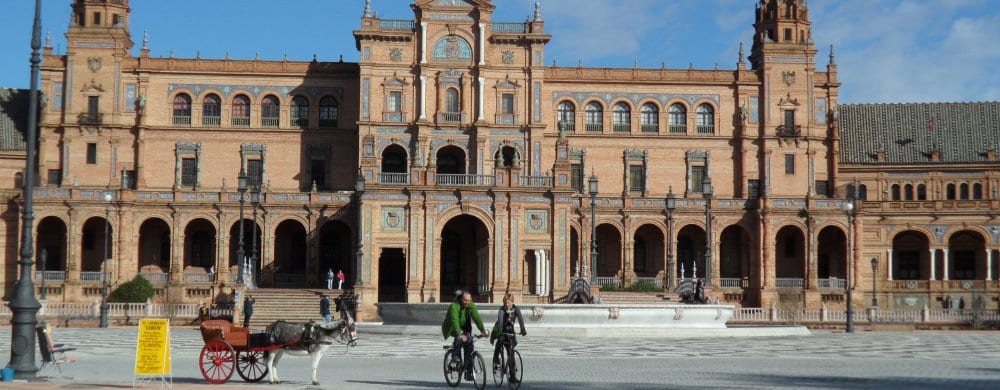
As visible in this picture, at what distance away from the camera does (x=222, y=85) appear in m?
73.3

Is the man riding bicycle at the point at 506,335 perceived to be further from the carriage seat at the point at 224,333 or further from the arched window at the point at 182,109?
the arched window at the point at 182,109

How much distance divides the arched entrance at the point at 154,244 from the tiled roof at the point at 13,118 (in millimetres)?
10696

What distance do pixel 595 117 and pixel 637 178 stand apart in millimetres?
4333

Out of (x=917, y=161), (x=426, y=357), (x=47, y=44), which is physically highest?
(x=47, y=44)

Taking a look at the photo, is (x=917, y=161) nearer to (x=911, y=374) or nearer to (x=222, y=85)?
(x=222, y=85)

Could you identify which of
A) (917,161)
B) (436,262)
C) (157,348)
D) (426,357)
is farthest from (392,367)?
(917,161)

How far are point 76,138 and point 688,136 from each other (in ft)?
114

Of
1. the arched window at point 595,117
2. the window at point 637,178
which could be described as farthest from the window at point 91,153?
the window at point 637,178

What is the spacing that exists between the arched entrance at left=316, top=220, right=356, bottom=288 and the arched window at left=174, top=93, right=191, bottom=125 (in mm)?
10388

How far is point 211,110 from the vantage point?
73312 mm

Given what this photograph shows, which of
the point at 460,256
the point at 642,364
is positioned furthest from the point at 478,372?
the point at 460,256

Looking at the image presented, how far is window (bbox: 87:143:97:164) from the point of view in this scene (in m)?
71.1

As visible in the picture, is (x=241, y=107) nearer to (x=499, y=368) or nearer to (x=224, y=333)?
(x=224, y=333)

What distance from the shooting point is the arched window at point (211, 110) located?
240ft
